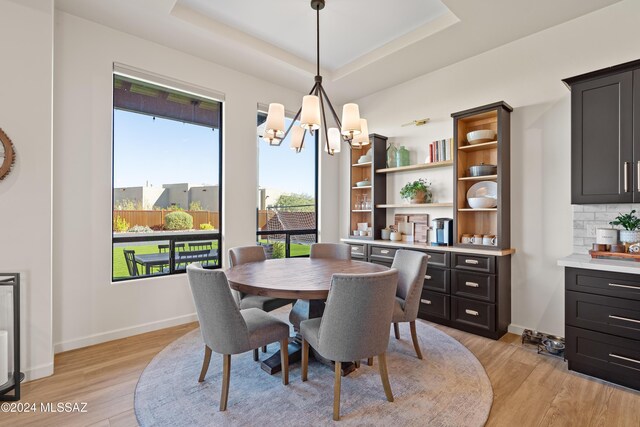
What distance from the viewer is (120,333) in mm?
3111

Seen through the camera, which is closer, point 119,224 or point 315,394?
point 315,394

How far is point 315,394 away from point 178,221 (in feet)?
8.14

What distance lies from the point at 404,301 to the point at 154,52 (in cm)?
360

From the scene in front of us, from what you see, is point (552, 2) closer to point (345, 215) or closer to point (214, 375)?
point (345, 215)

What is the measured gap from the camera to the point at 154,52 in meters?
3.36

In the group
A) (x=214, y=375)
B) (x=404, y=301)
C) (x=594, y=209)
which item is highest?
(x=594, y=209)

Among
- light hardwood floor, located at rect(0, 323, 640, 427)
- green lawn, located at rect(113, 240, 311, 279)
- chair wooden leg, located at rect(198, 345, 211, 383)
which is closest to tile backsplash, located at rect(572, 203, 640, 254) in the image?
light hardwood floor, located at rect(0, 323, 640, 427)

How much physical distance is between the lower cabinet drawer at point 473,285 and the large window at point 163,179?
2.80 m

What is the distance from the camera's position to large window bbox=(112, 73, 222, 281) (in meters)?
3.25

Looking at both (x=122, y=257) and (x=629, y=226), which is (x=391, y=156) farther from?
(x=122, y=257)

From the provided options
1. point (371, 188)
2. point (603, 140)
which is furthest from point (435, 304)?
point (603, 140)

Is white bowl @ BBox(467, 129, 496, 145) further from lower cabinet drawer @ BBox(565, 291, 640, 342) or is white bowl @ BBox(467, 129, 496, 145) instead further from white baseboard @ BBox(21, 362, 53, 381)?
white baseboard @ BBox(21, 362, 53, 381)

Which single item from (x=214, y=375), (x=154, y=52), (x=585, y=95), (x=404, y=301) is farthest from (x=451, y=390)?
(x=154, y=52)

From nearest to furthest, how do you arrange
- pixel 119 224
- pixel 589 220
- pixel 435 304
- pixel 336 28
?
pixel 589 220 < pixel 119 224 < pixel 336 28 < pixel 435 304
